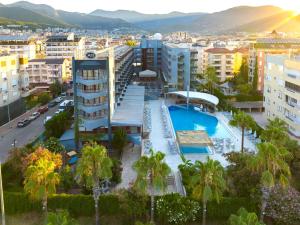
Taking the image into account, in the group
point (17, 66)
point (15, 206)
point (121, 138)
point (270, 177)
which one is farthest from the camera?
point (17, 66)

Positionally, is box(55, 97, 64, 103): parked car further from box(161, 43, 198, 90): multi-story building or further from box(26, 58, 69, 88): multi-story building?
box(161, 43, 198, 90): multi-story building

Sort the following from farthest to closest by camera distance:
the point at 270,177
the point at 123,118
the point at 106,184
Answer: the point at 123,118, the point at 106,184, the point at 270,177

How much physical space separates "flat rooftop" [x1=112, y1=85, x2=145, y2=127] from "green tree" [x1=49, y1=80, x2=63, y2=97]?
15.8 m

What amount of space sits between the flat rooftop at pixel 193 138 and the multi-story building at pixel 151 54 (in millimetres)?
53885

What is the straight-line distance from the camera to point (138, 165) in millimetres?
24328

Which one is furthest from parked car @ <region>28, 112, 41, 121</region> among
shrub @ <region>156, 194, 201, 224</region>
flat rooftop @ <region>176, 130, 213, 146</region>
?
shrub @ <region>156, 194, 201, 224</region>

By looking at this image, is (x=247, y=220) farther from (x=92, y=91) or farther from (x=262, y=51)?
(x=262, y=51)

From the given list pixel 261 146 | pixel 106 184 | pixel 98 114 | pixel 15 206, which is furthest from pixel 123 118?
pixel 261 146

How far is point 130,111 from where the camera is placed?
4953cm

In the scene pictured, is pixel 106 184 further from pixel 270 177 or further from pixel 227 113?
pixel 227 113

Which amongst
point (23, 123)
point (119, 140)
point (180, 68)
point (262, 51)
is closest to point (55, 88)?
point (23, 123)

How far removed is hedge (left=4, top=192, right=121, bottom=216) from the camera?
27.2 meters

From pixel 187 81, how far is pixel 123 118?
112ft

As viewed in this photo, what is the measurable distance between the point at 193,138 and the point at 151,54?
189 ft
